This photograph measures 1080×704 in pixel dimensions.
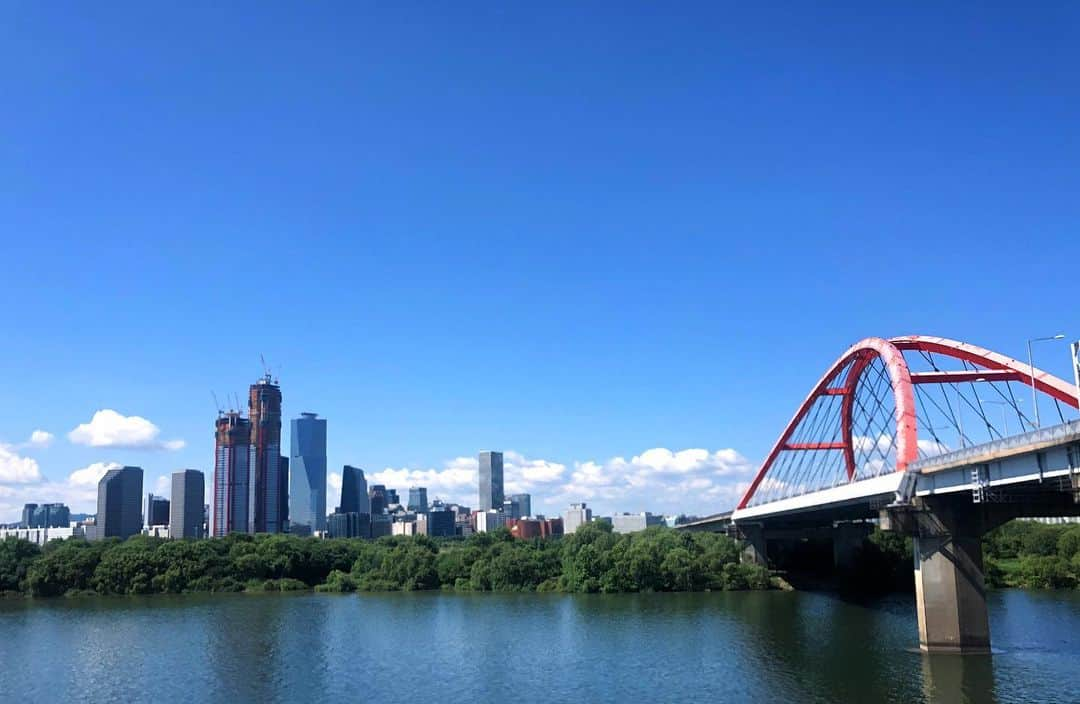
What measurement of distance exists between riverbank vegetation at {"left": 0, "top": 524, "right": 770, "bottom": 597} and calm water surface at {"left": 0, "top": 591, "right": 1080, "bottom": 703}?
34.2 ft

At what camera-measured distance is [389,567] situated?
323ft

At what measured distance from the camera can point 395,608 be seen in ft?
245

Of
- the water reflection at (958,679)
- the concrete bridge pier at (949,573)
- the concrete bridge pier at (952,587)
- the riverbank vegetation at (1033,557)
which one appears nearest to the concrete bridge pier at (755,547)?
the riverbank vegetation at (1033,557)

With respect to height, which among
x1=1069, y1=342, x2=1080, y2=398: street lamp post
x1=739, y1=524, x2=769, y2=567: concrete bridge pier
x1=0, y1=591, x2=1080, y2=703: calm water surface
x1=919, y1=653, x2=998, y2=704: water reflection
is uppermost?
x1=1069, y1=342, x2=1080, y2=398: street lamp post

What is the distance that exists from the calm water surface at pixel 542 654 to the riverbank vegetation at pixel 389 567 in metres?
10.4

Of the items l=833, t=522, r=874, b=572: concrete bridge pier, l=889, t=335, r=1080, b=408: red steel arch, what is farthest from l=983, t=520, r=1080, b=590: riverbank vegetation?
l=889, t=335, r=1080, b=408: red steel arch

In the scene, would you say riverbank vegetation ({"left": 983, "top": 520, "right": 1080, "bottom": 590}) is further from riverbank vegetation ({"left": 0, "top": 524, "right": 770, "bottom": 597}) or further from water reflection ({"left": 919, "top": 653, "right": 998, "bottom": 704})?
water reflection ({"left": 919, "top": 653, "right": 998, "bottom": 704})

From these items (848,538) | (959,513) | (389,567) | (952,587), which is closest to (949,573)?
(952,587)

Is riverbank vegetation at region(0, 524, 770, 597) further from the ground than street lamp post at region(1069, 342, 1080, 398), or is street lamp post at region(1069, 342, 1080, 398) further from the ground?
street lamp post at region(1069, 342, 1080, 398)

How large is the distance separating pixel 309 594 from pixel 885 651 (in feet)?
213

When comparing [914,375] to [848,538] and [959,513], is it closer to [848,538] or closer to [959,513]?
[959,513]

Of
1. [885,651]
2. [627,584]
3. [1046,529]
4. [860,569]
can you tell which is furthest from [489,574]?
Answer: [1046,529]

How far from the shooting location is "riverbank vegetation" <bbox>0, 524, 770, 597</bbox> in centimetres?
8575

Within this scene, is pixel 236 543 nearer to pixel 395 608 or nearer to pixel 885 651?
pixel 395 608
